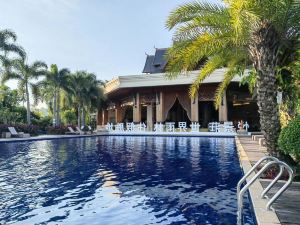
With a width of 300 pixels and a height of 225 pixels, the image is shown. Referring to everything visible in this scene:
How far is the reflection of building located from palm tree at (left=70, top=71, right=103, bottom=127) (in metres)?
1.60

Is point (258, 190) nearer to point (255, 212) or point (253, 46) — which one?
point (255, 212)

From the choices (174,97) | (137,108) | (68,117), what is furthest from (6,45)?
(68,117)

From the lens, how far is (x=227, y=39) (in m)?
8.02

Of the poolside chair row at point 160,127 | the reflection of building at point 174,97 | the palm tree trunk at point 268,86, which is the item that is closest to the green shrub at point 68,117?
the reflection of building at point 174,97

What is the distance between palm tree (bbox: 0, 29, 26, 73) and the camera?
84.7 feet

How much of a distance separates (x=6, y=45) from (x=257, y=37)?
23729 millimetres

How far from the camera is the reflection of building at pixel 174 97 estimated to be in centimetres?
2870

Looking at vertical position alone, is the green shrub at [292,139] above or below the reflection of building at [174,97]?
below

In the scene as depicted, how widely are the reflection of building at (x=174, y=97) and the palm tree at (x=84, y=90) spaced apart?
1.60 metres

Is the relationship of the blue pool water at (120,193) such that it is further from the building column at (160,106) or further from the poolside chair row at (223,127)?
the building column at (160,106)

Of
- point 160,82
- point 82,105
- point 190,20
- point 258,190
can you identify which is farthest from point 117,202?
point 82,105

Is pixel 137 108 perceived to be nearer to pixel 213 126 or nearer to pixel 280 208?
pixel 213 126

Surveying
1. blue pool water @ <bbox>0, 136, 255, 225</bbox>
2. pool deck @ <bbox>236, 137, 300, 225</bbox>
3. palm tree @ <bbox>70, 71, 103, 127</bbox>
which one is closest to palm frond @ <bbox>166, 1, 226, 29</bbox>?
blue pool water @ <bbox>0, 136, 255, 225</bbox>

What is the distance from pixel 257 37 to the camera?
736cm
